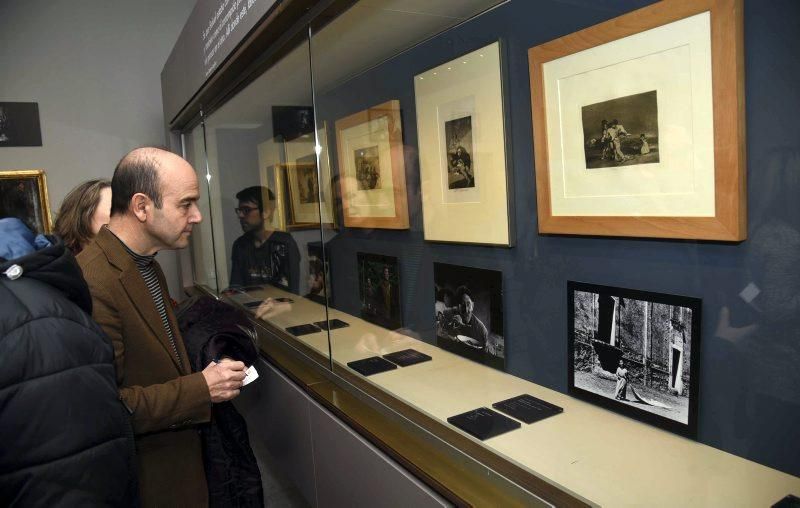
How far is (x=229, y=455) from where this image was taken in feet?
6.57

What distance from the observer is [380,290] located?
2.18 m

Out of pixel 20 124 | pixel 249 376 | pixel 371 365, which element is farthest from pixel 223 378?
pixel 20 124

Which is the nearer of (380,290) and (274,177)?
(380,290)

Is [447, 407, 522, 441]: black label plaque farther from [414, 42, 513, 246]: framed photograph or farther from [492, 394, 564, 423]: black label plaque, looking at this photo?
[414, 42, 513, 246]: framed photograph

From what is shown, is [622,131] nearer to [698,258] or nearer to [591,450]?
[698,258]

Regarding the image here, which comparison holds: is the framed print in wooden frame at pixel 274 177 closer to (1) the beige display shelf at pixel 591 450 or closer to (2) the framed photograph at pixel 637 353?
(1) the beige display shelf at pixel 591 450

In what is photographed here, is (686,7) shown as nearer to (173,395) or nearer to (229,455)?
(173,395)

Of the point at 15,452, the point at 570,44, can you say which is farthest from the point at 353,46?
the point at 15,452

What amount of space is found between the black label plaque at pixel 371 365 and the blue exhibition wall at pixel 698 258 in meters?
0.17

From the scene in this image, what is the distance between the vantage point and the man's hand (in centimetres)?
182

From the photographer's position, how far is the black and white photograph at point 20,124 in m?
4.70

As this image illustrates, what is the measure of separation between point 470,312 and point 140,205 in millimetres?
1145

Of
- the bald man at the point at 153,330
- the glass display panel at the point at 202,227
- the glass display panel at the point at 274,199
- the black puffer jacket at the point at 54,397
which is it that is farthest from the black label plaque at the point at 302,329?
the glass display panel at the point at 202,227

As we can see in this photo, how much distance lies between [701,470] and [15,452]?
1203 mm
